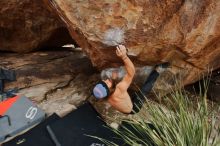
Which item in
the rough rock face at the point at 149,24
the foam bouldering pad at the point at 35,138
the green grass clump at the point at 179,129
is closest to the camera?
the green grass clump at the point at 179,129

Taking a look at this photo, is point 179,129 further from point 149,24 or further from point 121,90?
point 149,24

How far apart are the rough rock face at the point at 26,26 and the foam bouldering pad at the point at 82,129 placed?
2755 mm

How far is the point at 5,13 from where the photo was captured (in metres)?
8.32

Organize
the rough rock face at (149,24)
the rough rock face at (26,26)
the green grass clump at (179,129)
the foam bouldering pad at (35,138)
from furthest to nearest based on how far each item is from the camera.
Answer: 1. the rough rock face at (26,26)
2. the foam bouldering pad at (35,138)
3. the rough rock face at (149,24)
4. the green grass clump at (179,129)

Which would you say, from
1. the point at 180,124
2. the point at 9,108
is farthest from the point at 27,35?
the point at 180,124

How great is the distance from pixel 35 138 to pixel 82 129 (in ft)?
2.25

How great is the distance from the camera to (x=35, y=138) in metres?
5.91

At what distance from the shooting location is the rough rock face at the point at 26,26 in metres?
8.27

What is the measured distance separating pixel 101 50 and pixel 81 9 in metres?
0.71

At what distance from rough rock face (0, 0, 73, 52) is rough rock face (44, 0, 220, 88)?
2420 mm

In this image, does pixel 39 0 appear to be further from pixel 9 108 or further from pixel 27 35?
pixel 9 108

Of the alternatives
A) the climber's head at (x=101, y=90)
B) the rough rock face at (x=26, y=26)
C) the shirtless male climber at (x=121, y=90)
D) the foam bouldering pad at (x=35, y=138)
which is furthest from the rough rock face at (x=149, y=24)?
the rough rock face at (x=26, y=26)

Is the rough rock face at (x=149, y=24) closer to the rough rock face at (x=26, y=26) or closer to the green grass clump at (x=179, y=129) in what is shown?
the green grass clump at (x=179, y=129)

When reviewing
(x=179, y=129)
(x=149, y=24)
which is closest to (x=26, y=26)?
(x=149, y=24)
